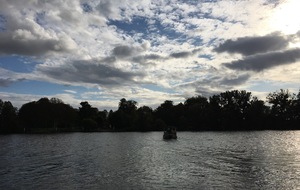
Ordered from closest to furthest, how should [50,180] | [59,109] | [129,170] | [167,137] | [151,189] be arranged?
[151,189] → [50,180] → [129,170] → [167,137] → [59,109]

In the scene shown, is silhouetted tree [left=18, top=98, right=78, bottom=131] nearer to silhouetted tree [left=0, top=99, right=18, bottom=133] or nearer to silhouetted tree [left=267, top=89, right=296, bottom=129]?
silhouetted tree [left=0, top=99, right=18, bottom=133]

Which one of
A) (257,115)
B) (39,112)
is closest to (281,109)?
(257,115)

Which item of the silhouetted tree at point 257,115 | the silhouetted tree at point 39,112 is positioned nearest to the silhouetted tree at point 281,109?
the silhouetted tree at point 257,115

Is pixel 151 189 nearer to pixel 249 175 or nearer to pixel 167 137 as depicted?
pixel 249 175

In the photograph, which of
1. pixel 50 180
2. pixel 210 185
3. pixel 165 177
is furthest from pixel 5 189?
pixel 210 185

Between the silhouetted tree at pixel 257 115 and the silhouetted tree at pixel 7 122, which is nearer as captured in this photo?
the silhouetted tree at pixel 7 122

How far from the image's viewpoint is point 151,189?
27453 millimetres

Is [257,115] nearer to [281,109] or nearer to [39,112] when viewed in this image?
[281,109]

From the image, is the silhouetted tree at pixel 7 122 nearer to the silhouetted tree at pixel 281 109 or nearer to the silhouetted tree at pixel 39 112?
the silhouetted tree at pixel 39 112

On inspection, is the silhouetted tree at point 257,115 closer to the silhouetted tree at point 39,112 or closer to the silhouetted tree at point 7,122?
the silhouetted tree at point 39,112

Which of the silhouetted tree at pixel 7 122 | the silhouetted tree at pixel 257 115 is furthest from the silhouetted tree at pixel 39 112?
the silhouetted tree at pixel 257 115

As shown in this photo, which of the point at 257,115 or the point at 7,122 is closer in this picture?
the point at 7,122

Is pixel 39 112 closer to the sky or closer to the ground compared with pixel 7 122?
closer to the sky

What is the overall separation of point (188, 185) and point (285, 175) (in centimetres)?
1094
